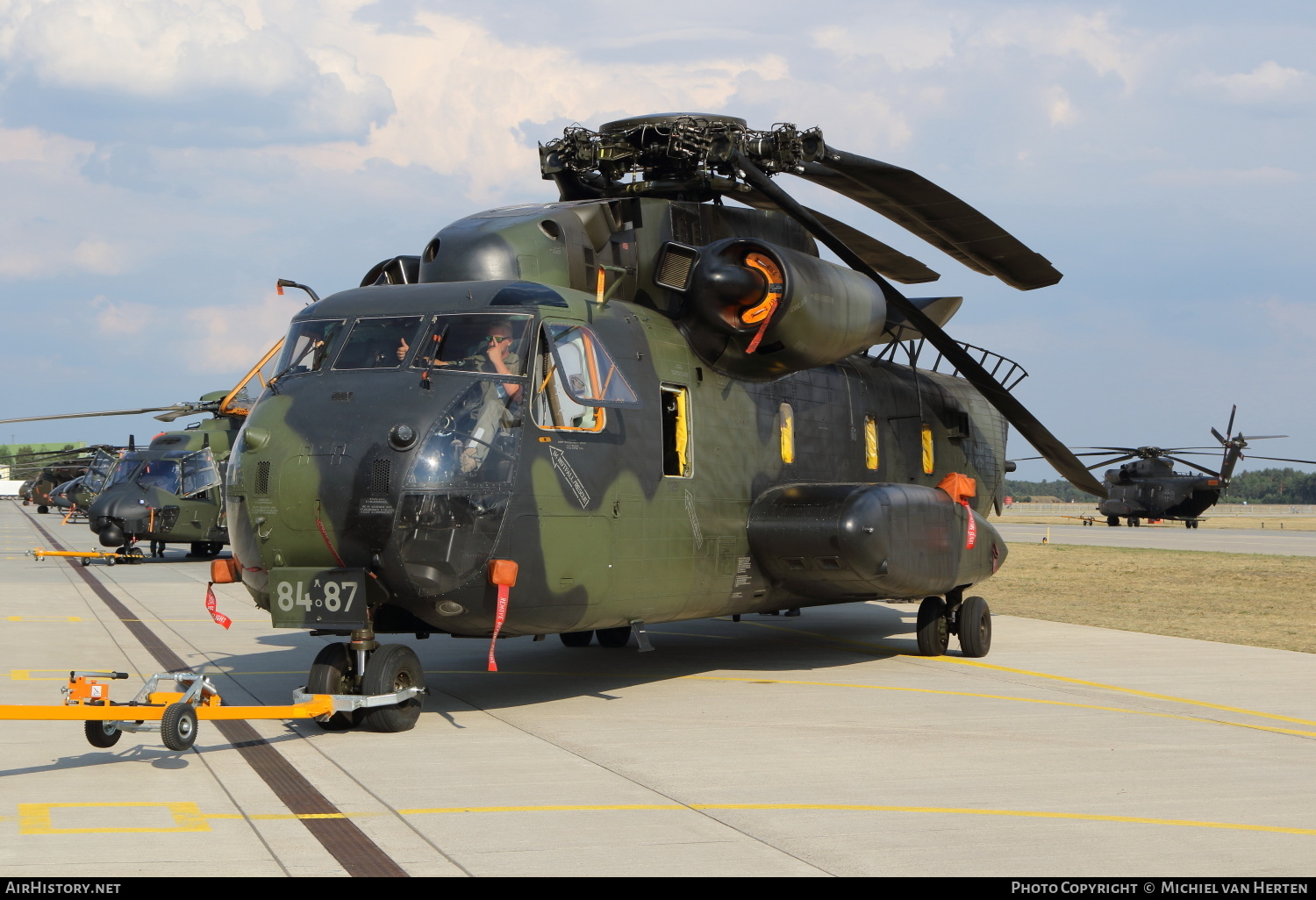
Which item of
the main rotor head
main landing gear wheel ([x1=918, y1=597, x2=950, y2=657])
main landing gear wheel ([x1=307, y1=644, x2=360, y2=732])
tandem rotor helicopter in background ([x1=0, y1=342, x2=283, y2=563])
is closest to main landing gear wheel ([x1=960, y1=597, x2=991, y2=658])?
main landing gear wheel ([x1=918, y1=597, x2=950, y2=657])

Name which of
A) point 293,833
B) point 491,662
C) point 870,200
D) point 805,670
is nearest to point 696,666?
point 805,670

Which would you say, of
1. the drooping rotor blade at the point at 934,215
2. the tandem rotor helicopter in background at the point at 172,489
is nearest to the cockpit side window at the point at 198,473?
the tandem rotor helicopter in background at the point at 172,489

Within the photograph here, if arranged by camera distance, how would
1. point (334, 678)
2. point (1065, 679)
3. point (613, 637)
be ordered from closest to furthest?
1. point (334, 678)
2. point (1065, 679)
3. point (613, 637)

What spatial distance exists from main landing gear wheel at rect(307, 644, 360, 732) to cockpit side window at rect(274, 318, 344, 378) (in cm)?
224

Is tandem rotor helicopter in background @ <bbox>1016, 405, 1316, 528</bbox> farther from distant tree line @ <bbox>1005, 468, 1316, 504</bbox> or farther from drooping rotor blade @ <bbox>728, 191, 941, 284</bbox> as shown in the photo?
distant tree line @ <bbox>1005, 468, 1316, 504</bbox>

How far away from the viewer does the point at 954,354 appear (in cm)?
1347

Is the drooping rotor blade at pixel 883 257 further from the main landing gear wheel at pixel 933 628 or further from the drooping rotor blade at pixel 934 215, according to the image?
the main landing gear wheel at pixel 933 628

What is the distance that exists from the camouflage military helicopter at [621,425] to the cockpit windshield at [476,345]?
19 millimetres

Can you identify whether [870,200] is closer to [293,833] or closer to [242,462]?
[242,462]

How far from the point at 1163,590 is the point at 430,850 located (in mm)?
20810

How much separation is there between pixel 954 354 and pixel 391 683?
23.4 feet

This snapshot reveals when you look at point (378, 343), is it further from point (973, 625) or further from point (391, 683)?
point (973, 625)

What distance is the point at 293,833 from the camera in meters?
6.53

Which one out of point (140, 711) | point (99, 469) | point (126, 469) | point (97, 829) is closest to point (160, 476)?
point (126, 469)
